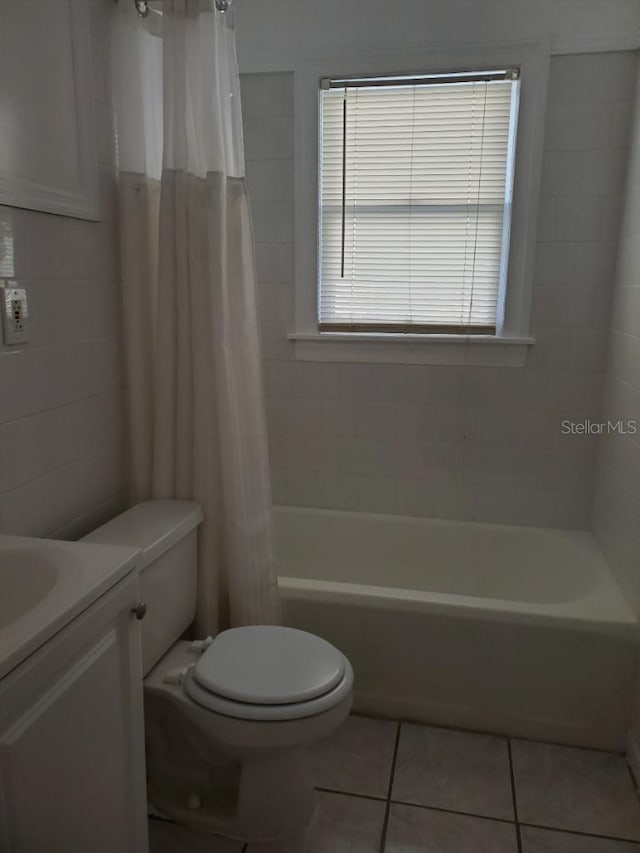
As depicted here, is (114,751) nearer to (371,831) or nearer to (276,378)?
(371,831)

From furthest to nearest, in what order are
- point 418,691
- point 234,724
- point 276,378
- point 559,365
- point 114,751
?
point 276,378 → point 559,365 → point 418,691 → point 234,724 → point 114,751

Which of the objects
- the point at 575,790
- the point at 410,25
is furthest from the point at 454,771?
the point at 410,25

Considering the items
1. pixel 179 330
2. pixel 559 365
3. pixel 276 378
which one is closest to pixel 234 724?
pixel 179 330

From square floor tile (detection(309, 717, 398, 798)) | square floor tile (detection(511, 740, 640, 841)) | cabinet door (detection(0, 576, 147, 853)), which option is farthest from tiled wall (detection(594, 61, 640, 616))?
cabinet door (detection(0, 576, 147, 853))

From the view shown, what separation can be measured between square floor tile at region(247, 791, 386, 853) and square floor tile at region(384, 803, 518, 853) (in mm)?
44

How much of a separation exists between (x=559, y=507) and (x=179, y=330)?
1.69 metres

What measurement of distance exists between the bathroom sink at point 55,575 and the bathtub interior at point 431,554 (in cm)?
153

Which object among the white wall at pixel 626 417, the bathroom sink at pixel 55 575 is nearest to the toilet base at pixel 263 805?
the bathroom sink at pixel 55 575

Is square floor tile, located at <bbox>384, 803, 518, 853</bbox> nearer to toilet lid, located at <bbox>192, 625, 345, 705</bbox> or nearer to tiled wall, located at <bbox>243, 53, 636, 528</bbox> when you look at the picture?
toilet lid, located at <bbox>192, 625, 345, 705</bbox>

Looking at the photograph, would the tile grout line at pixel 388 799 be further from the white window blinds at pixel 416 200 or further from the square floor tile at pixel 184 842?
the white window blinds at pixel 416 200

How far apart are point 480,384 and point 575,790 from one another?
142 centimetres

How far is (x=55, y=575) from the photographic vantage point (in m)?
1.27

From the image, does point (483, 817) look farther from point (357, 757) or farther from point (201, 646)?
point (201, 646)

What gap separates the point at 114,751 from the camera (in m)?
1.28
